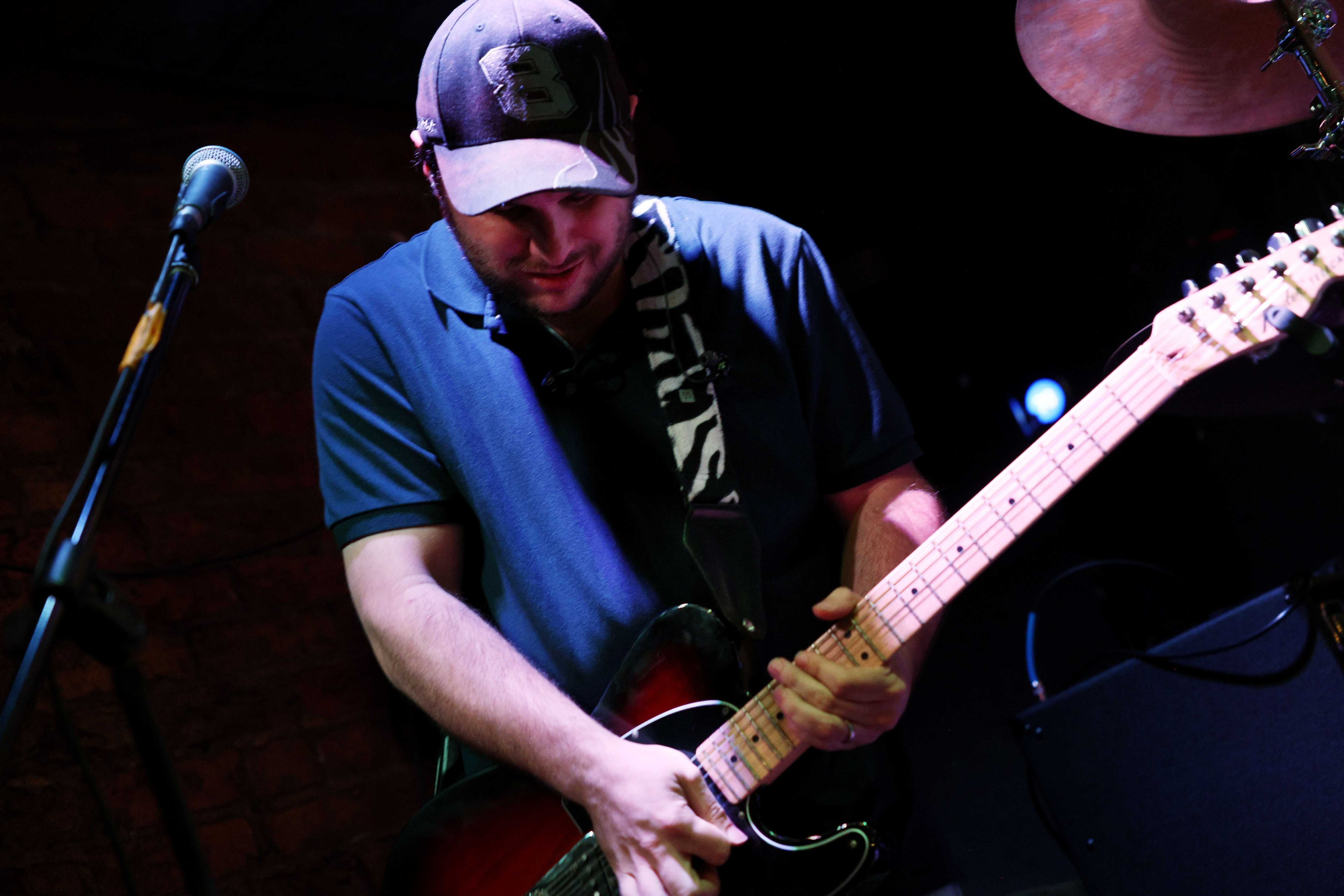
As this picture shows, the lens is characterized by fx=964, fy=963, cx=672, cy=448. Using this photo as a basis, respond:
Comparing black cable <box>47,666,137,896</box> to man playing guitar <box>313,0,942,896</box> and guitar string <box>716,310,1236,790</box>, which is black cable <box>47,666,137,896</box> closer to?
man playing guitar <box>313,0,942,896</box>

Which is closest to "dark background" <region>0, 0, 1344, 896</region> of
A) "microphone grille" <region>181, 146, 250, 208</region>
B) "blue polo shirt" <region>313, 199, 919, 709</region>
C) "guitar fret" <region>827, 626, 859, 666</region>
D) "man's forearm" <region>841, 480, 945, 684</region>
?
"man's forearm" <region>841, 480, 945, 684</region>

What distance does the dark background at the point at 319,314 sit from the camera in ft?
5.96

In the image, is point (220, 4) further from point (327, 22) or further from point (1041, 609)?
point (1041, 609)

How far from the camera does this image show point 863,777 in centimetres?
124

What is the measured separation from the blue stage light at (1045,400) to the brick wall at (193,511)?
1.55 meters

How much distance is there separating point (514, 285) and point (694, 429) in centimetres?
32

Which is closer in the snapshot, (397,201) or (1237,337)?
(1237,337)

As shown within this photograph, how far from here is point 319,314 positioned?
7.06ft

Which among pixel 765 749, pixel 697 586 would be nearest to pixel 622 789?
pixel 765 749

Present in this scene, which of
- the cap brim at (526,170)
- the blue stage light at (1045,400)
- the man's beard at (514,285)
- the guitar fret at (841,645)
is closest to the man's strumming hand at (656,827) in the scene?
the guitar fret at (841,645)

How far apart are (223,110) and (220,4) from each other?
30 cm

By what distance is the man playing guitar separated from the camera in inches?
49.9

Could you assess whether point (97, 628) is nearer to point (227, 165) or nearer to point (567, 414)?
point (227, 165)

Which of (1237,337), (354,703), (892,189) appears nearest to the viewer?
(1237,337)
